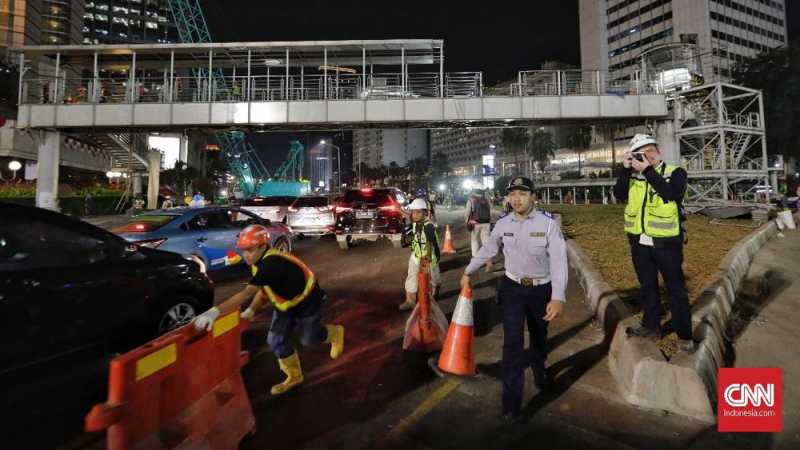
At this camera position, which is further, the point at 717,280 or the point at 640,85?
the point at 640,85

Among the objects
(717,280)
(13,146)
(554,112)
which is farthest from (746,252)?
(13,146)

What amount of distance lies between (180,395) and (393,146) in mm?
168391

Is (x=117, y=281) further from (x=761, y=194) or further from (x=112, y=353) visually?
(x=761, y=194)

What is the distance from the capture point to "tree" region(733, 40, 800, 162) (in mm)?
41094

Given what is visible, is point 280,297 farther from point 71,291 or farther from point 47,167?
point 47,167

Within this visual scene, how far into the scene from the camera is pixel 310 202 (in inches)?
555

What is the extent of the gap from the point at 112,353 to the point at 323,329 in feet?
6.26

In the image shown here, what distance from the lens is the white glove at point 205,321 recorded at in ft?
7.87

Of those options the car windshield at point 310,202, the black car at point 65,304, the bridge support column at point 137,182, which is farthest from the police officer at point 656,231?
the bridge support column at point 137,182

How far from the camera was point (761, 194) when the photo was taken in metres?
31.9

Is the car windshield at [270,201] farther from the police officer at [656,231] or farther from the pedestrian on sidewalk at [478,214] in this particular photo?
the police officer at [656,231]

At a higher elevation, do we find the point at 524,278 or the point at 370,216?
the point at 370,216

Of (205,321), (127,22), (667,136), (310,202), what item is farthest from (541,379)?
(127,22)

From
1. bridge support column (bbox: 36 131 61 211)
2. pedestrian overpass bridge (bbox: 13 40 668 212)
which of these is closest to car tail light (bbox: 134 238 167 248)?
pedestrian overpass bridge (bbox: 13 40 668 212)
